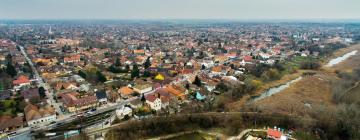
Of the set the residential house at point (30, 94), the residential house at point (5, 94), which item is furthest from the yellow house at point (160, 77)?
the residential house at point (5, 94)

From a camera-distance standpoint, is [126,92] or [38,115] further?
[126,92]

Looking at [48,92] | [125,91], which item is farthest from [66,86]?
[125,91]

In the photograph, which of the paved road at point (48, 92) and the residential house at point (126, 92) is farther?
the residential house at point (126, 92)

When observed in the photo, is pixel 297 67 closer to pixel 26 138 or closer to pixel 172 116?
pixel 172 116

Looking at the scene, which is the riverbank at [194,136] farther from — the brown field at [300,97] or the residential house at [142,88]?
the residential house at [142,88]

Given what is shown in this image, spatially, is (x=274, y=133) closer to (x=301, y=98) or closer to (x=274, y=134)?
(x=274, y=134)

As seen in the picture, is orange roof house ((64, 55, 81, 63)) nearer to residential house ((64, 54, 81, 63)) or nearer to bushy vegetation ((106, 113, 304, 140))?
residential house ((64, 54, 81, 63))
